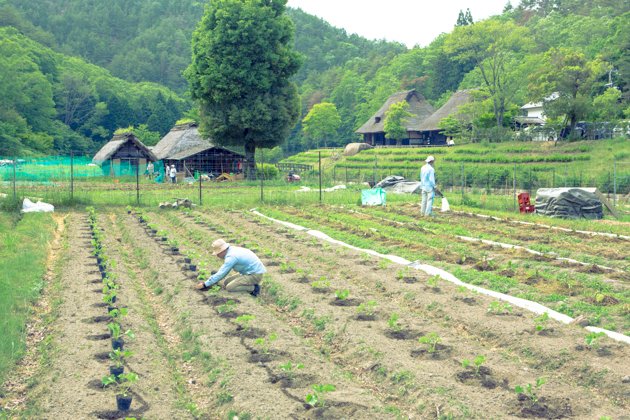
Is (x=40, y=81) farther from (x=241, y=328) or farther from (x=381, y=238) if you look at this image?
(x=241, y=328)

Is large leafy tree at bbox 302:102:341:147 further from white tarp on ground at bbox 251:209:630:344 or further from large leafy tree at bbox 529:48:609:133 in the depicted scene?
white tarp on ground at bbox 251:209:630:344

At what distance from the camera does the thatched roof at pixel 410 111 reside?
6562 centimetres

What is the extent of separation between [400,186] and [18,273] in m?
23.3

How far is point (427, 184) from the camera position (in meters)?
20.1

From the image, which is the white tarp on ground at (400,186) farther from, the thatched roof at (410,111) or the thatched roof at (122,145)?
the thatched roof at (410,111)

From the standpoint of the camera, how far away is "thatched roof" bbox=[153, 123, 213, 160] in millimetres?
49844

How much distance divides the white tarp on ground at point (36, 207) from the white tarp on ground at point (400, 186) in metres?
14.5

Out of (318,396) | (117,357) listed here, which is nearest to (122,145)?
(117,357)

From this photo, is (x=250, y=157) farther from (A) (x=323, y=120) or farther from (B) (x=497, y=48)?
(A) (x=323, y=120)

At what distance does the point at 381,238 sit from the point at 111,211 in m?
11.2

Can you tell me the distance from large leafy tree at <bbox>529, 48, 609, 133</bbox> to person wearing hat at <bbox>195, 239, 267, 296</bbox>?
36675 mm

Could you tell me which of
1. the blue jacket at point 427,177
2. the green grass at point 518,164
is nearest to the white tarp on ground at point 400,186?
the green grass at point 518,164

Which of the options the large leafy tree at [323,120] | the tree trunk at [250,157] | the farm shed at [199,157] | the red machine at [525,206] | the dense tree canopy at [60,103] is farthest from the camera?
the large leafy tree at [323,120]

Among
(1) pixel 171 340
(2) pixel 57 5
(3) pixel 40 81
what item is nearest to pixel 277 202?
(1) pixel 171 340
